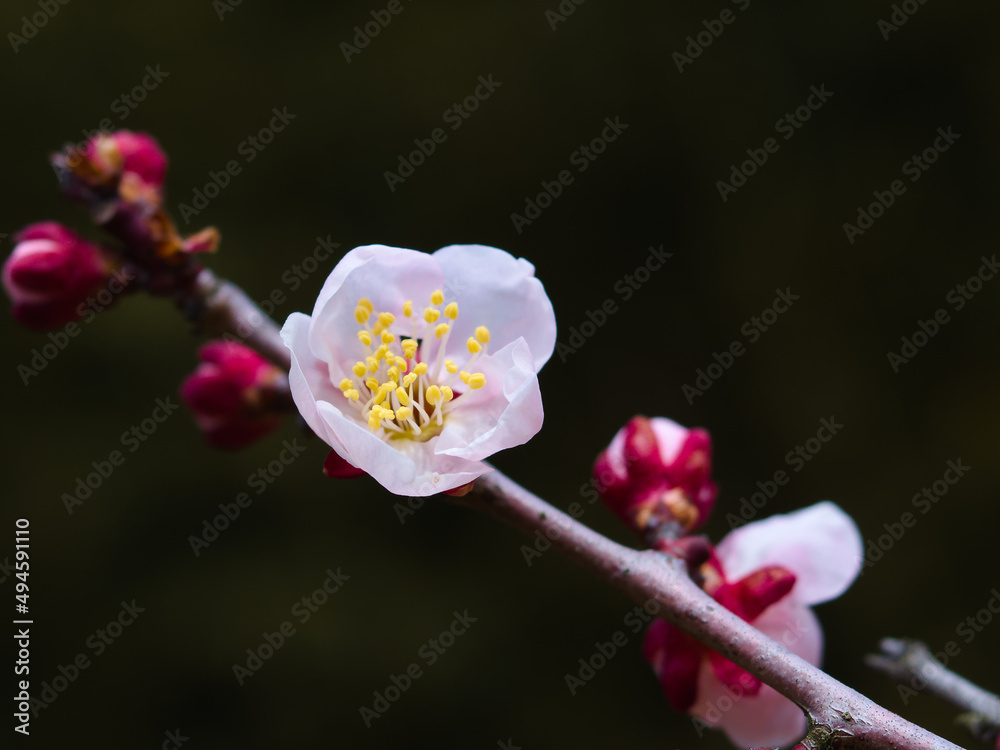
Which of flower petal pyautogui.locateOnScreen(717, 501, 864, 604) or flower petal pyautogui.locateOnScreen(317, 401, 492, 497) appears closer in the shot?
flower petal pyautogui.locateOnScreen(317, 401, 492, 497)

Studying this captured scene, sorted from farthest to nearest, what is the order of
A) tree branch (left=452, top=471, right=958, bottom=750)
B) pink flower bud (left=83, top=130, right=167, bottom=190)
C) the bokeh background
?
the bokeh background
pink flower bud (left=83, top=130, right=167, bottom=190)
tree branch (left=452, top=471, right=958, bottom=750)

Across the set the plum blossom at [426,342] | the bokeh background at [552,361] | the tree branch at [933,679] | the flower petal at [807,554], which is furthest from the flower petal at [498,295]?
the bokeh background at [552,361]

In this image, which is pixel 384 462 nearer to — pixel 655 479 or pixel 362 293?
pixel 362 293

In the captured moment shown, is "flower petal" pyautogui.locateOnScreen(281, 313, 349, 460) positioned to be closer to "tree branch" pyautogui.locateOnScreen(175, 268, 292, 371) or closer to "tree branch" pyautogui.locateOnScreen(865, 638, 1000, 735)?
"tree branch" pyautogui.locateOnScreen(175, 268, 292, 371)

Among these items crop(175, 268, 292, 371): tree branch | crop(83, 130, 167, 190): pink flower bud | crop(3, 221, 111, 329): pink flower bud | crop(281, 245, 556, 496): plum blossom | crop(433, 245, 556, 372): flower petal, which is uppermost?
crop(433, 245, 556, 372): flower petal

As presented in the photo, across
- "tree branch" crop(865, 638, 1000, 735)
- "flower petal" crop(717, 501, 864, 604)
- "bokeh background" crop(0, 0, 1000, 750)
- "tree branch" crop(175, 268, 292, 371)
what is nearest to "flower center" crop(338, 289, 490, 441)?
"tree branch" crop(175, 268, 292, 371)

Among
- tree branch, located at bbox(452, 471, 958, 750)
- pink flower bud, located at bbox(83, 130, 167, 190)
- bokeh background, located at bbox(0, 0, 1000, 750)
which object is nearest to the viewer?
tree branch, located at bbox(452, 471, 958, 750)
